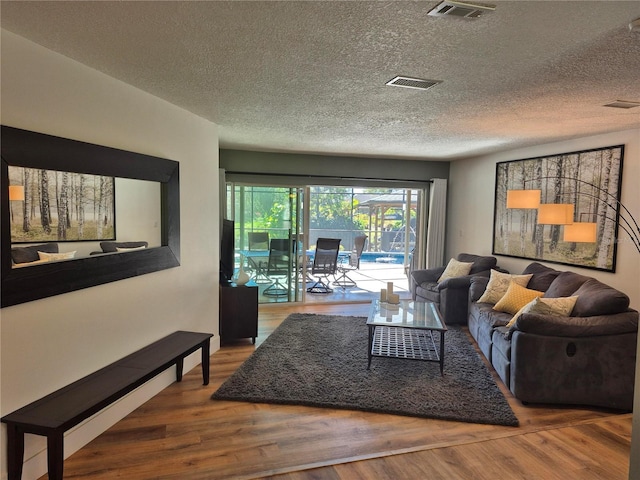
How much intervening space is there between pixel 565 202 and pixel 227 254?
407cm

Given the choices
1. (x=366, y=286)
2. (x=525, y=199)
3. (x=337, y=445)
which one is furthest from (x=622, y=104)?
(x=366, y=286)

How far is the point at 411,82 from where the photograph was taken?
9.16ft

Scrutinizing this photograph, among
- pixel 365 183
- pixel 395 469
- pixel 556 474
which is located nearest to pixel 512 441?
pixel 556 474

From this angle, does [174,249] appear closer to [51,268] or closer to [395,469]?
[51,268]

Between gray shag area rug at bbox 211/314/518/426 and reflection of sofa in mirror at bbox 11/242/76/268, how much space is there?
66.5 inches

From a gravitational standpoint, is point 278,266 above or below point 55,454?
above

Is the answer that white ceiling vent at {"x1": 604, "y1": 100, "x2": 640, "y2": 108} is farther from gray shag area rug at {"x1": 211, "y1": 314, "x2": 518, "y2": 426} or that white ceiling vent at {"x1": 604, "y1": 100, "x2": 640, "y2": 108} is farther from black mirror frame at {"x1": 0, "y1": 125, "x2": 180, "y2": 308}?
black mirror frame at {"x1": 0, "y1": 125, "x2": 180, "y2": 308}

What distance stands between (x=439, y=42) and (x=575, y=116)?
2.25 meters

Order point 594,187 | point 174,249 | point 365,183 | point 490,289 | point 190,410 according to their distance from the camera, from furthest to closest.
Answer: point 365,183 < point 490,289 < point 594,187 < point 174,249 < point 190,410

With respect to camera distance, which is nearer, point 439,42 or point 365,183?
point 439,42

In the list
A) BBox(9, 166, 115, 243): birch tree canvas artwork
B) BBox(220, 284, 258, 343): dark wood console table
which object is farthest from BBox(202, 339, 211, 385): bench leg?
BBox(9, 166, 115, 243): birch tree canvas artwork

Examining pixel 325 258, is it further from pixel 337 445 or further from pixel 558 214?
pixel 337 445

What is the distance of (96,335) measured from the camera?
8.99ft

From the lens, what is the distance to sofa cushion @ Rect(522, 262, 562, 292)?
469 centimetres
